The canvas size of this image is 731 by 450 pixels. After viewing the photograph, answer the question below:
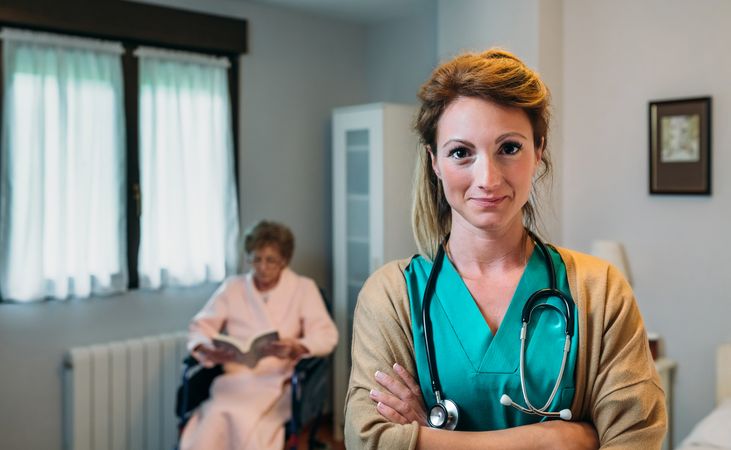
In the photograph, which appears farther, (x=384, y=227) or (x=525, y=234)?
(x=384, y=227)

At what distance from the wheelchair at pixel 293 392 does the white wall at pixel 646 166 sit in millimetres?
1367

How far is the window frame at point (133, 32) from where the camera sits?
10.2 ft

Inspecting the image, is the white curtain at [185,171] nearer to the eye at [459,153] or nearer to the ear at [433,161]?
the ear at [433,161]

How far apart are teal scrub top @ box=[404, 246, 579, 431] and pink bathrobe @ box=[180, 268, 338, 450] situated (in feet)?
6.57

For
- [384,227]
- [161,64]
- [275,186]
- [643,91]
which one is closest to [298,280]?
[384,227]

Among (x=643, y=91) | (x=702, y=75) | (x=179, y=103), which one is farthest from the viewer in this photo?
(x=179, y=103)

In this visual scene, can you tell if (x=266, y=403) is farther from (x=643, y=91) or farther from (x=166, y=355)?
(x=643, y=91)

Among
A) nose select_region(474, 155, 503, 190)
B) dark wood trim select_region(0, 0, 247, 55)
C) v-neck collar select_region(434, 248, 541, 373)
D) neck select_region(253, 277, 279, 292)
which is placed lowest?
neck select_region(253, 277, 279, 292)

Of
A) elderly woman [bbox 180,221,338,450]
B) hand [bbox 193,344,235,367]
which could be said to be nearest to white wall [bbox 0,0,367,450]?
elderly woman [bbox 180,221,338,450]

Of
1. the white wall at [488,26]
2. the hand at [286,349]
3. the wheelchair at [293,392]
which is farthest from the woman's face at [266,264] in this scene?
the white wall at [488,26]

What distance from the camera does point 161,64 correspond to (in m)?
3.53

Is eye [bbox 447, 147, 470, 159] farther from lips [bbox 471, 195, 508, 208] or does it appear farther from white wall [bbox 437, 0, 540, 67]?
white wall [bbox 437, 0, 540, 67]

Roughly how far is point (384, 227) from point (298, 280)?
0.59m

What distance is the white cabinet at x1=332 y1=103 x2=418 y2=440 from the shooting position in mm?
3760
